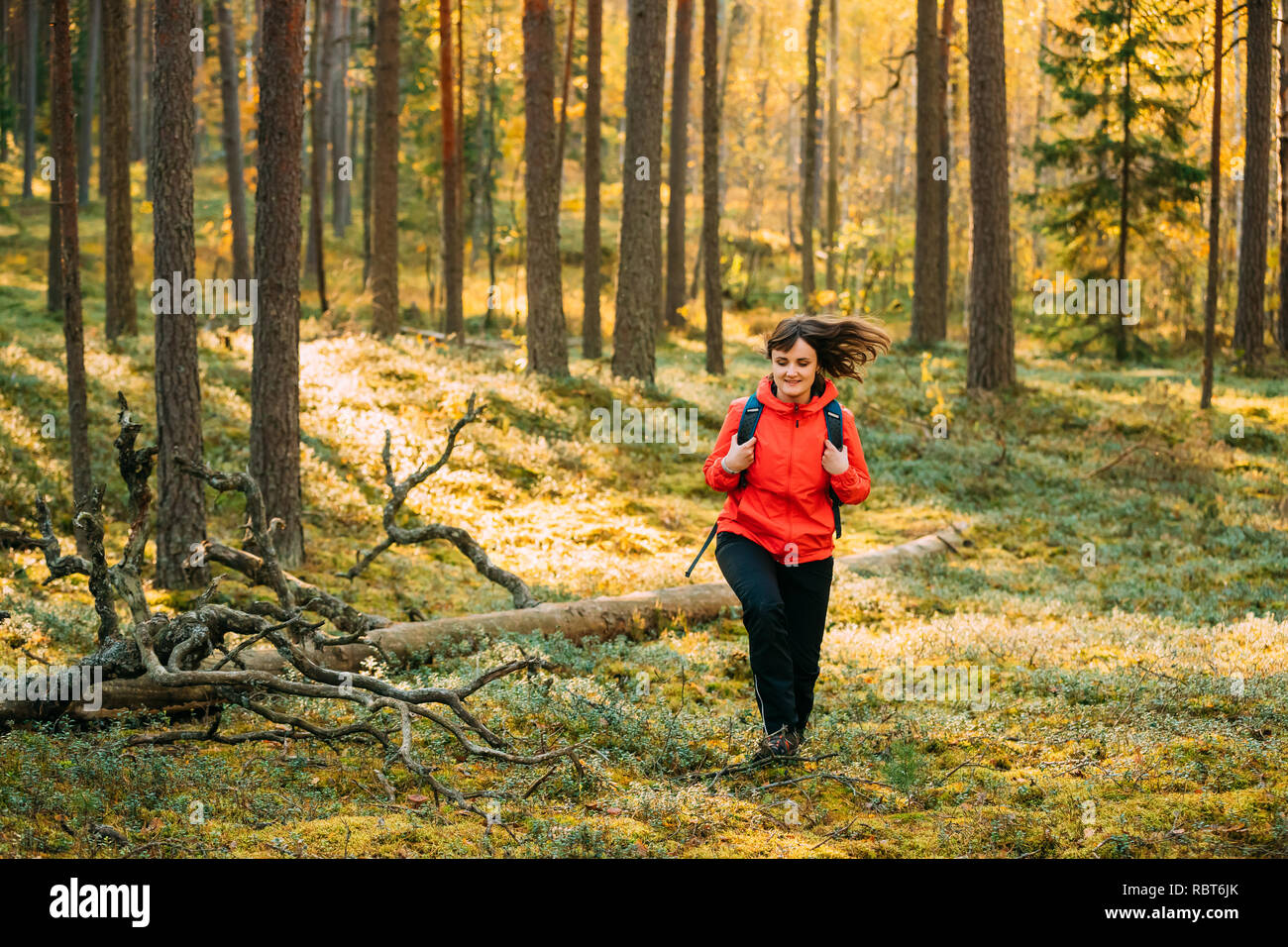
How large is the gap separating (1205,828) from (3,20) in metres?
51.0

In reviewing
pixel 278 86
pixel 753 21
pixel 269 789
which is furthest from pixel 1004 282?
pixel 753 21

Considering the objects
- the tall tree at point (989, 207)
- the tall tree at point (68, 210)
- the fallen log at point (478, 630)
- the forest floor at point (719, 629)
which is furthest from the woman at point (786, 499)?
the tall tree at point (989, 207)

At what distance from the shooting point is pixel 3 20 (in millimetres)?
42500

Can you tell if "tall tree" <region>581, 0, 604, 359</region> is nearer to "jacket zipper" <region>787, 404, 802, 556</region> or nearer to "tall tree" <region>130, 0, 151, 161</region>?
"jacket zipper" <region>787, 404, 802, 556</region>

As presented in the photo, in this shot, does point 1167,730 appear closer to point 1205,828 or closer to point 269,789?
point 1205,828

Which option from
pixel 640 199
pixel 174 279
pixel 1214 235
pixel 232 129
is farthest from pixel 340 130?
pixel 174 279

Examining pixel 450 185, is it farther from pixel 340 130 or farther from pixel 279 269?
pixel 340 130

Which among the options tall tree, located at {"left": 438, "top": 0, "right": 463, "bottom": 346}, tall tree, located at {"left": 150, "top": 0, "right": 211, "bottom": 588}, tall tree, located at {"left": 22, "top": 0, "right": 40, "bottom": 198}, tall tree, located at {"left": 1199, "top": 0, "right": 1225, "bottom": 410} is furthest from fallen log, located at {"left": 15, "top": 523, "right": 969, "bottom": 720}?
tall tree, located at {"left": 22, "top": 0, "right": 40, "bottom": 198}

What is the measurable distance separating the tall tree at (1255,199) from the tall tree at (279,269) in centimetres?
1882

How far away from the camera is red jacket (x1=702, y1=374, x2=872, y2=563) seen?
18.6 feet

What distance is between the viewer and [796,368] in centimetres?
563

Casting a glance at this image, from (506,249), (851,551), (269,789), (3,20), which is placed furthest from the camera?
(506,249)
